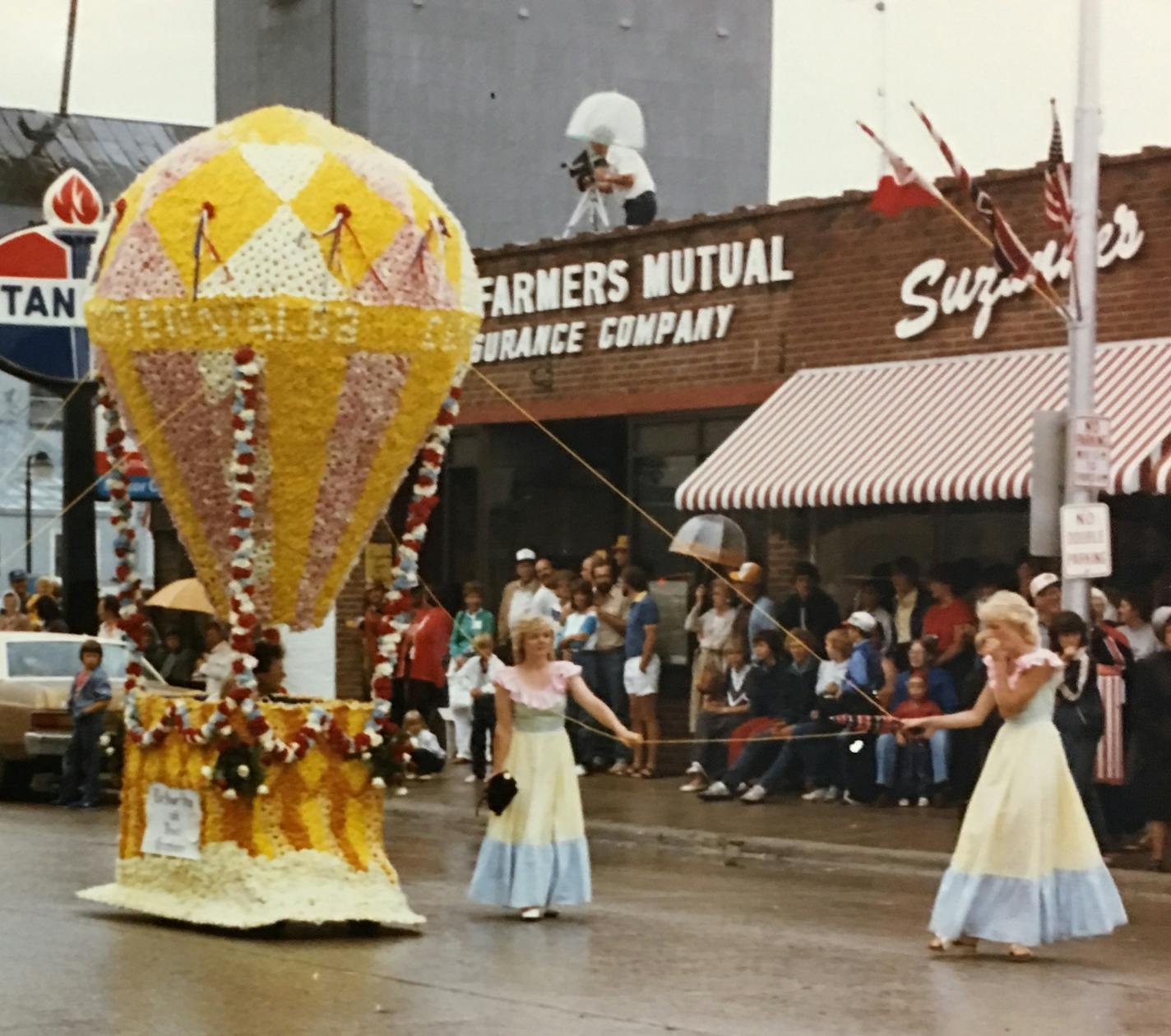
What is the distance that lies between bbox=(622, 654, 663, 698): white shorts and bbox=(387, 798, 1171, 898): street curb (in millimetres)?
2666

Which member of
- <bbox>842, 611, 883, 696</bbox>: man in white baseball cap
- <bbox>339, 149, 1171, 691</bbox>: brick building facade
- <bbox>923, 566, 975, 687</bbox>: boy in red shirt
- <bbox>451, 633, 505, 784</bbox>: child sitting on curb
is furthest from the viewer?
<bbox>451, 633, 505, 784</bbox>: child sitting on curb

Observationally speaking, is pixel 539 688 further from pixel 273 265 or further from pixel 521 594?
pixel 521 594

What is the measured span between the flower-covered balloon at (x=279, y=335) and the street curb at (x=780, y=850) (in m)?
5.52

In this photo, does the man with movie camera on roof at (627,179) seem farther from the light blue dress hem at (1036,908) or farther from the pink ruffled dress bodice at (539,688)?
the light blue dress hem at (1036,908)

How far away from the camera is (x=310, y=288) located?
1217 cm

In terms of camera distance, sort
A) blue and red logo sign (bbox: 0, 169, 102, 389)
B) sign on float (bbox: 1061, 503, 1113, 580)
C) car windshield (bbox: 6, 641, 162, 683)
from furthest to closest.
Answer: blue and red logo sign (bbox: 0, 169, 102, 389) < car windshield (bbox: 6, 641, 162, 683) < sign on float (bbox: 1061, 503, 1113, 580)

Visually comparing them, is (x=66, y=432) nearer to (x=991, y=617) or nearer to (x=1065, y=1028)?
(x=991, y=617)

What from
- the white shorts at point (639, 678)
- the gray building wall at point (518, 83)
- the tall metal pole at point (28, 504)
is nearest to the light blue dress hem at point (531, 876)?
the white shorts at point (639, 678)

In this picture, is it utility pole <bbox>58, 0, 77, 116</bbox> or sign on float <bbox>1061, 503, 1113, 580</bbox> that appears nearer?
sign on float <bbox>1061, 503, 1113, 580</bbox>

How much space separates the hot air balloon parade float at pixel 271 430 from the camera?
12133 millimetres

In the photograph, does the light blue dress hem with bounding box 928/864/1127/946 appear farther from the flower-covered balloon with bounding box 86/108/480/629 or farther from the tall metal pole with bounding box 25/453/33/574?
the tall metal pole with bounding box 25/453/33/574

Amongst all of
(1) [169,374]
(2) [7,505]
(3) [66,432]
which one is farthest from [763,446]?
(2) [7,505]

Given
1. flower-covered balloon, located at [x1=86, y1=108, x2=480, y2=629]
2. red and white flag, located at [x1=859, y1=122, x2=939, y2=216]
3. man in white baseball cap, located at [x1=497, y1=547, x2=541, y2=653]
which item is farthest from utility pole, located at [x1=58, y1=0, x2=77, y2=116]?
flower-covered balloon, located at [x1=86, y1=108, x2=480, y2=629]

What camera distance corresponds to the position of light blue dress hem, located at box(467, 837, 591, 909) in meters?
13.0
